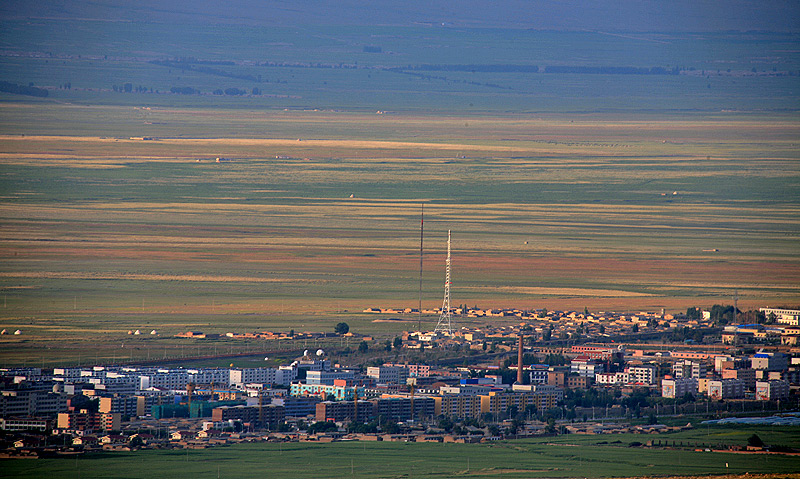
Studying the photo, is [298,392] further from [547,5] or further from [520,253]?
[547,5]

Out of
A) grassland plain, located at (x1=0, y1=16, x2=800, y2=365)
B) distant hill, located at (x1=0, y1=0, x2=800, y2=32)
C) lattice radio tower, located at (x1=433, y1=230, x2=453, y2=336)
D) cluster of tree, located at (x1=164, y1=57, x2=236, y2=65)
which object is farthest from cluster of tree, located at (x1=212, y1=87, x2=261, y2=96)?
lattice radio tower, located at (x1=433, y1=230, x2=453, y2=336)

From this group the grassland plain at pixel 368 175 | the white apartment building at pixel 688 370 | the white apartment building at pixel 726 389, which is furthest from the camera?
the grassland plain at pixel 368 175

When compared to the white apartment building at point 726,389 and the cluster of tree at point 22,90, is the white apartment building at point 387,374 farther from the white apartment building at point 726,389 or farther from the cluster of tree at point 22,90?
the cluster of tree at point 22,90

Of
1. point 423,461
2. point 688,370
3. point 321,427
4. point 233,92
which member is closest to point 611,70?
point 233,92

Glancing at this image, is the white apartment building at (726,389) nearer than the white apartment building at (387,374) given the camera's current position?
Yes

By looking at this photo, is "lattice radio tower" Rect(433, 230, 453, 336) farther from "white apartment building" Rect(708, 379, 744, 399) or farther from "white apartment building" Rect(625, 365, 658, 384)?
"white apartment building" Rect(708, 379, 744, 399)

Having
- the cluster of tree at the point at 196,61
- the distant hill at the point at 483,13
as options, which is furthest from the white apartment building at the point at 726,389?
the distant hill at the point at 483,13
